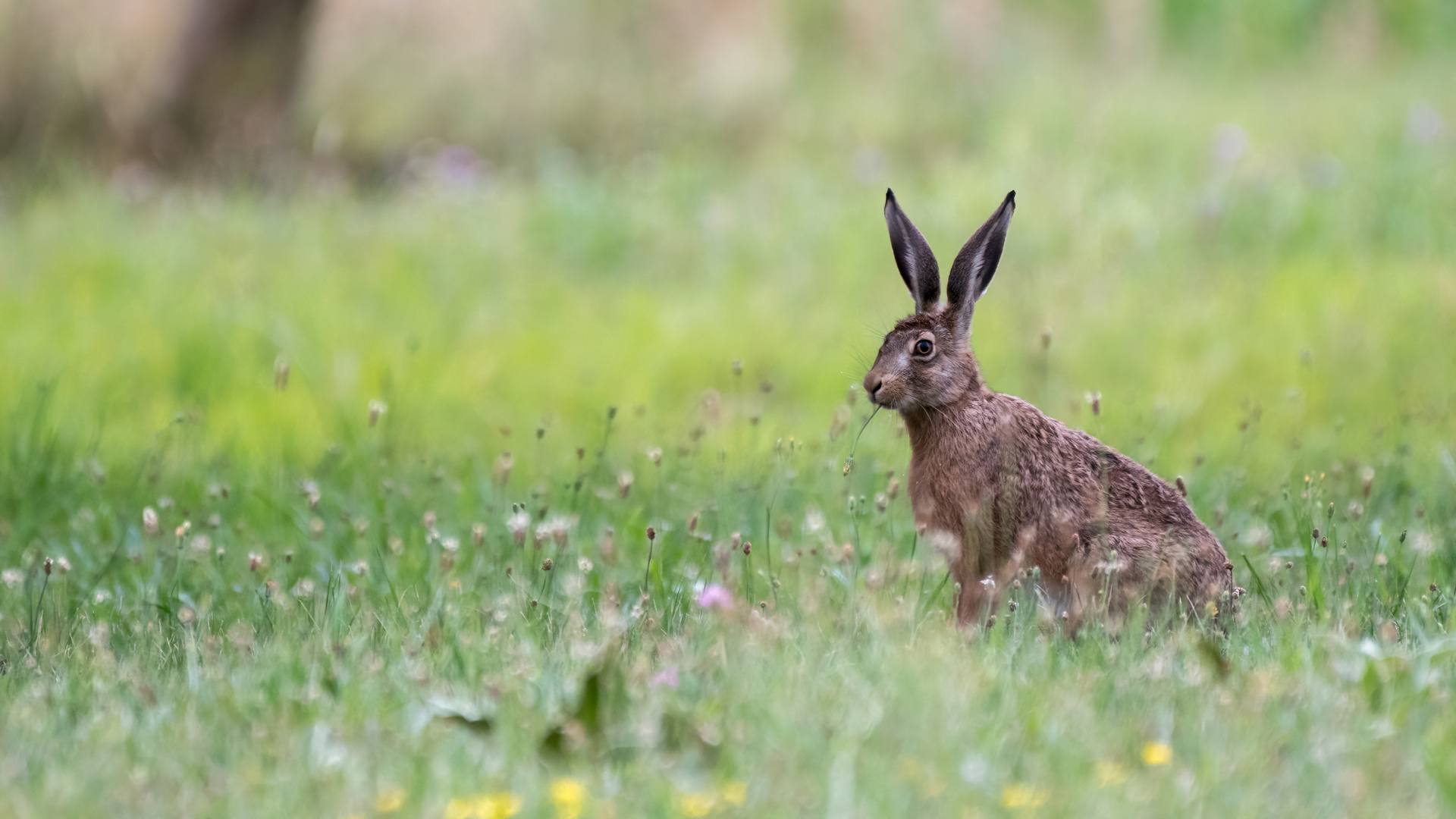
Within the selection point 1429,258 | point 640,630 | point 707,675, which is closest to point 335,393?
point 640,630

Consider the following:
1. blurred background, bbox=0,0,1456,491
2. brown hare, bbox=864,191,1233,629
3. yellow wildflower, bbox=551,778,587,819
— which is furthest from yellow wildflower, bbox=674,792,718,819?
blurred background, bbox=0,0,1456,491

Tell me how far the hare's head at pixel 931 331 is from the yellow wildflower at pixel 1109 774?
1568mm

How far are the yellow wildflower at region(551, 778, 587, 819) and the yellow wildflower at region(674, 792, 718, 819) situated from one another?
0.16m

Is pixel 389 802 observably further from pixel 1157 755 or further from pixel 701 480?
pixel 701 480

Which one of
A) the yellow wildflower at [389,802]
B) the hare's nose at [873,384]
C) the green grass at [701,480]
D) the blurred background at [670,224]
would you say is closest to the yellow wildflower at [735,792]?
the green grass at [701,480]

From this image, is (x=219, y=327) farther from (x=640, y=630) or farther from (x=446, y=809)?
(x=446, y=809)

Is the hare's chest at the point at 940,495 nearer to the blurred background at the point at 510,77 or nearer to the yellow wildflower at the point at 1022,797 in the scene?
the yellow wildflower at the point at 1022,797

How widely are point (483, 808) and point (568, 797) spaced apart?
0.46 ft

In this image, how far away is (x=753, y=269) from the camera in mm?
8852

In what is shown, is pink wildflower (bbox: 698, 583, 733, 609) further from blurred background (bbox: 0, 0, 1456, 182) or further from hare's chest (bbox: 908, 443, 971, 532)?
blurred background (bbox: 0, 0, 1456, 182)

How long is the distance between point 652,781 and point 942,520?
1682 millimetres

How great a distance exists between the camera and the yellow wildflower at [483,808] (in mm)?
2480

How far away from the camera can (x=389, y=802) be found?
2.52 m

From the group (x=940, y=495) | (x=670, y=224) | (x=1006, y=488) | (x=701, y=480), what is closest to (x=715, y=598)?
(x=940, y=495)
